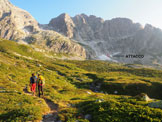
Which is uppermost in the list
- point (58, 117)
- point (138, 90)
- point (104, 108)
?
point (104, 108)

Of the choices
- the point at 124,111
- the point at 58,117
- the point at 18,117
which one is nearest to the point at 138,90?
the point at 124,111

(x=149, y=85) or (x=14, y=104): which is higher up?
(x=14, y=104)

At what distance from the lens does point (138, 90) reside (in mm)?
42781

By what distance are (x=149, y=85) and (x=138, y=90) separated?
6602mm

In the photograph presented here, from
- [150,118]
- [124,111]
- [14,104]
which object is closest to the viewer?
[150,118]

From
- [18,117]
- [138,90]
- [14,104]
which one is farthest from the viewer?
[138,90]

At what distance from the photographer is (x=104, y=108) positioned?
41.1 ft

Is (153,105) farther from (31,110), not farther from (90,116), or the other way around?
(31,110)

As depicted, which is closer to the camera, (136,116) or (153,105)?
(136,116)

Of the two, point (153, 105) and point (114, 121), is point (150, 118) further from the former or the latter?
point (153, 105)

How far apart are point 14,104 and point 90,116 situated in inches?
381

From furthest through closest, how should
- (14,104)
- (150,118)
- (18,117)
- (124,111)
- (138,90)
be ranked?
(138,90) < (14,104) < (124,111) < (18,117) < (150,118)

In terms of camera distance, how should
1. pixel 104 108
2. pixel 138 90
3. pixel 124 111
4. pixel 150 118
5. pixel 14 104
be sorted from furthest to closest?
pixel 138 90 < pixel 14 104 < pixel 104 108 < pixel 124 111 < pixel 150 118

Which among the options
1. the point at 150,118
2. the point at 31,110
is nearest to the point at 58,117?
the point at 31,110
